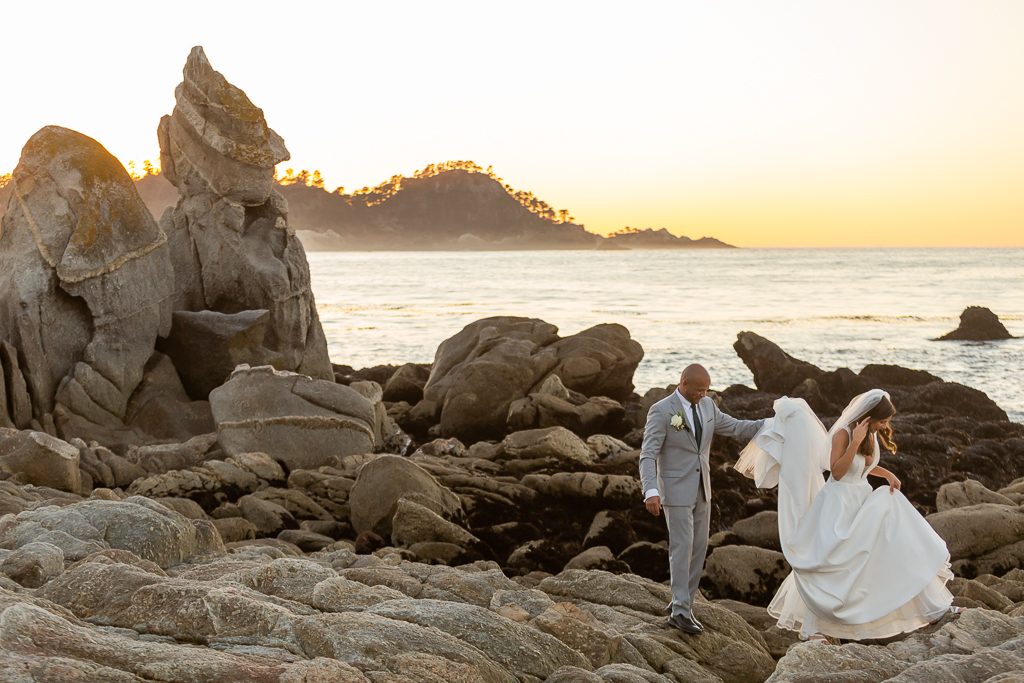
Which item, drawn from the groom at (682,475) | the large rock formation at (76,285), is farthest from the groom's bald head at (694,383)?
the large rock formation at (76,285)

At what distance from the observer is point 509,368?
19953 mm

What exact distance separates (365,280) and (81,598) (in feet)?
282

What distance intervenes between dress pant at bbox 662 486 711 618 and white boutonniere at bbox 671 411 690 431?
0.57m

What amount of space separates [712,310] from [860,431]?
54234 mm

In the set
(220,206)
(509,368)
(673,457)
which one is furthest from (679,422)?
(220,206)

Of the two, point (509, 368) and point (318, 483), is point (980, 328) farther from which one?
point (318, 483)

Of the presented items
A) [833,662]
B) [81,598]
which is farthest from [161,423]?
[833,662]

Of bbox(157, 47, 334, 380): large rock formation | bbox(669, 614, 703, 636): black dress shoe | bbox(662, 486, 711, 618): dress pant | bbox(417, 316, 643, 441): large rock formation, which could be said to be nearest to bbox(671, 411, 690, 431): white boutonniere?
bbox(662, 486, 711, 618): dress pant

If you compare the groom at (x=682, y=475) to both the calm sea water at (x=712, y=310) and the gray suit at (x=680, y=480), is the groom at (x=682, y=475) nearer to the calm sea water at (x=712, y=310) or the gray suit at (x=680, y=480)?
the gray suit at (x=680, y=480)

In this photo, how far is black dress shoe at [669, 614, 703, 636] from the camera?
21.4ft

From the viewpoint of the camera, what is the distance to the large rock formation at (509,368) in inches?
758

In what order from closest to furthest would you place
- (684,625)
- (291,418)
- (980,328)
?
(684,625) → (291,418) → (980,328)

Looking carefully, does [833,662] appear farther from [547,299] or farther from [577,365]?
[547,299]

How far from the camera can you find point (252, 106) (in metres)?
19.2
